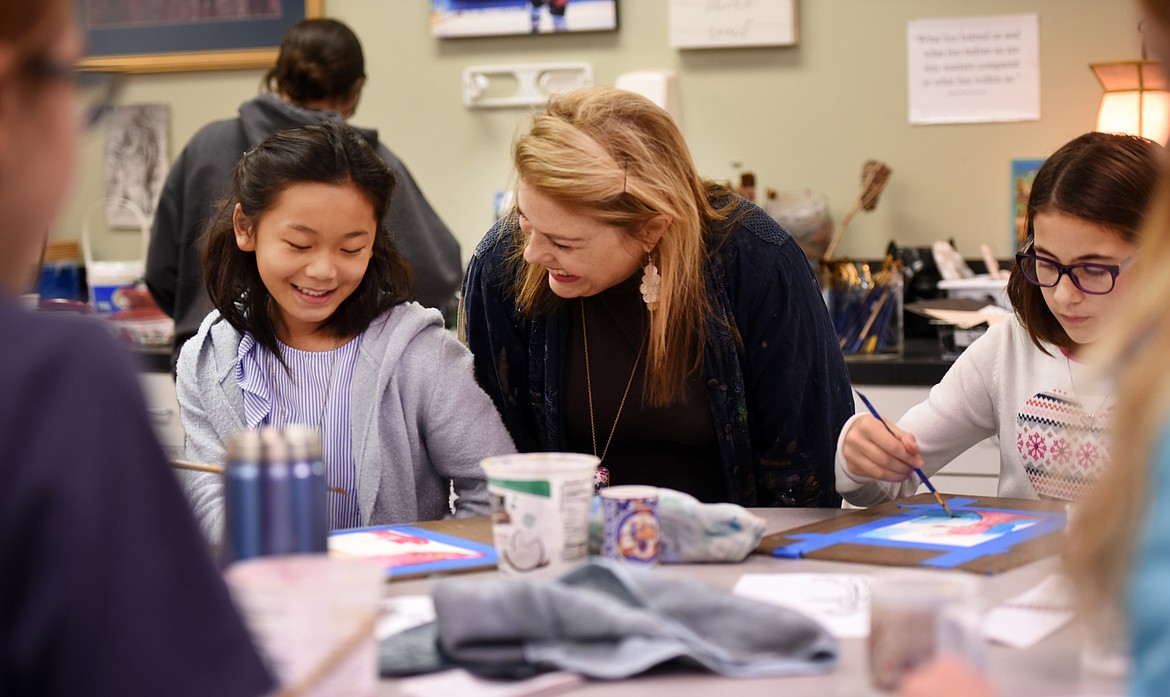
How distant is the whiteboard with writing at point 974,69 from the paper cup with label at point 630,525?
6.62 ft

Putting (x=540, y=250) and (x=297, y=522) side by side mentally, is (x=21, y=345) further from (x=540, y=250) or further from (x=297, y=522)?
(x=540, y=250)

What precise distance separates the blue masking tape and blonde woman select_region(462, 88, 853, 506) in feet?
1.11

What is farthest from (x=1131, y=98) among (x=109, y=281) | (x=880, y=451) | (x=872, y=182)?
(x=109, y=281)

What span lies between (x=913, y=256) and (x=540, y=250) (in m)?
1.47

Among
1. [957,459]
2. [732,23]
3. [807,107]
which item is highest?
[732,23]

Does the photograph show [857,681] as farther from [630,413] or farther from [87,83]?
[630,413]

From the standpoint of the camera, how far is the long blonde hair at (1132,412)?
0.66 metres

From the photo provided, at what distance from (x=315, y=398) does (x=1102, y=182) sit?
1.07m

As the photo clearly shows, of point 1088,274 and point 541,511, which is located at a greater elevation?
point 1088,274

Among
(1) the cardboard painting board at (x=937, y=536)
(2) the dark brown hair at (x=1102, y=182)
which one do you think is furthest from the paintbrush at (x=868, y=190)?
(1) the cardboard painting board at (x=937, y=536)

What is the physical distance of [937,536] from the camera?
4.43 ft

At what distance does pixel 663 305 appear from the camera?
173 cm

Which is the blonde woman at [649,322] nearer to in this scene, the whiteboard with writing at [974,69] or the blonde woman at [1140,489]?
the blonde woman at [1140,489]

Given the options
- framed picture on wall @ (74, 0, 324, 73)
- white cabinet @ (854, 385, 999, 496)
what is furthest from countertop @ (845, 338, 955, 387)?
framed picture on wall @ (74, 0, 324, 73)
